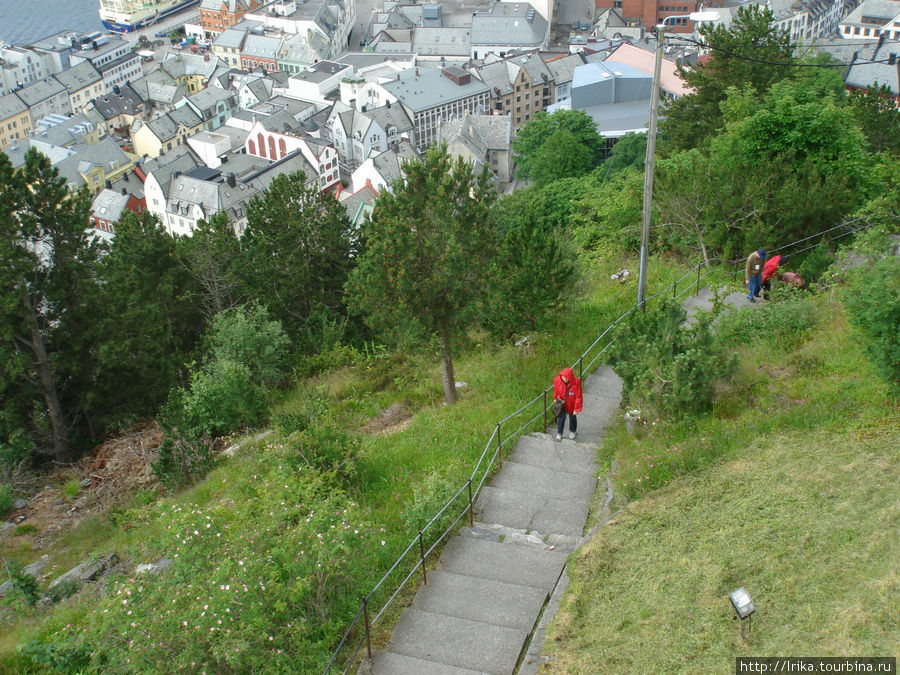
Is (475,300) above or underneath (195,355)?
above

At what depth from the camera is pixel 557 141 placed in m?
44.2

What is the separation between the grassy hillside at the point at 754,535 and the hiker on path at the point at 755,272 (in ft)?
11.3

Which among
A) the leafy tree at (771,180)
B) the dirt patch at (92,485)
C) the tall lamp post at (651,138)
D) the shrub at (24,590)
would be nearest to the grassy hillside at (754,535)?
the tall lamp post at (651,138)

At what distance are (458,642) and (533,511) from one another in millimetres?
2673

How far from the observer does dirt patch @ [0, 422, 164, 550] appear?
15.5 m

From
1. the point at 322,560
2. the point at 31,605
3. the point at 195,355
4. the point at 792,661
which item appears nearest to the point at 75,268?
the point at 195,355

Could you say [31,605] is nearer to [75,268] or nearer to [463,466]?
[463,466]

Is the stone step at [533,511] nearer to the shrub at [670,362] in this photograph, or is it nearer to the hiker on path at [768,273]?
the shrub at [670,362]

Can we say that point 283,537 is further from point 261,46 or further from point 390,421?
point 261,46

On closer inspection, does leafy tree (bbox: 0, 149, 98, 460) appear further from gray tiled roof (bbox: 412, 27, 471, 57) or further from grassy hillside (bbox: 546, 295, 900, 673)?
gray tiled roof (bbox: 412, 27, 471, 57)

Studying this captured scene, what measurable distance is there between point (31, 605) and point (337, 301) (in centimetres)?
1531

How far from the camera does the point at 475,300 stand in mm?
13906

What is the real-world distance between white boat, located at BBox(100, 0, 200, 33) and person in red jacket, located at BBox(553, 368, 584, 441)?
136m

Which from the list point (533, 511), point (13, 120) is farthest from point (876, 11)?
point (533, 511)
